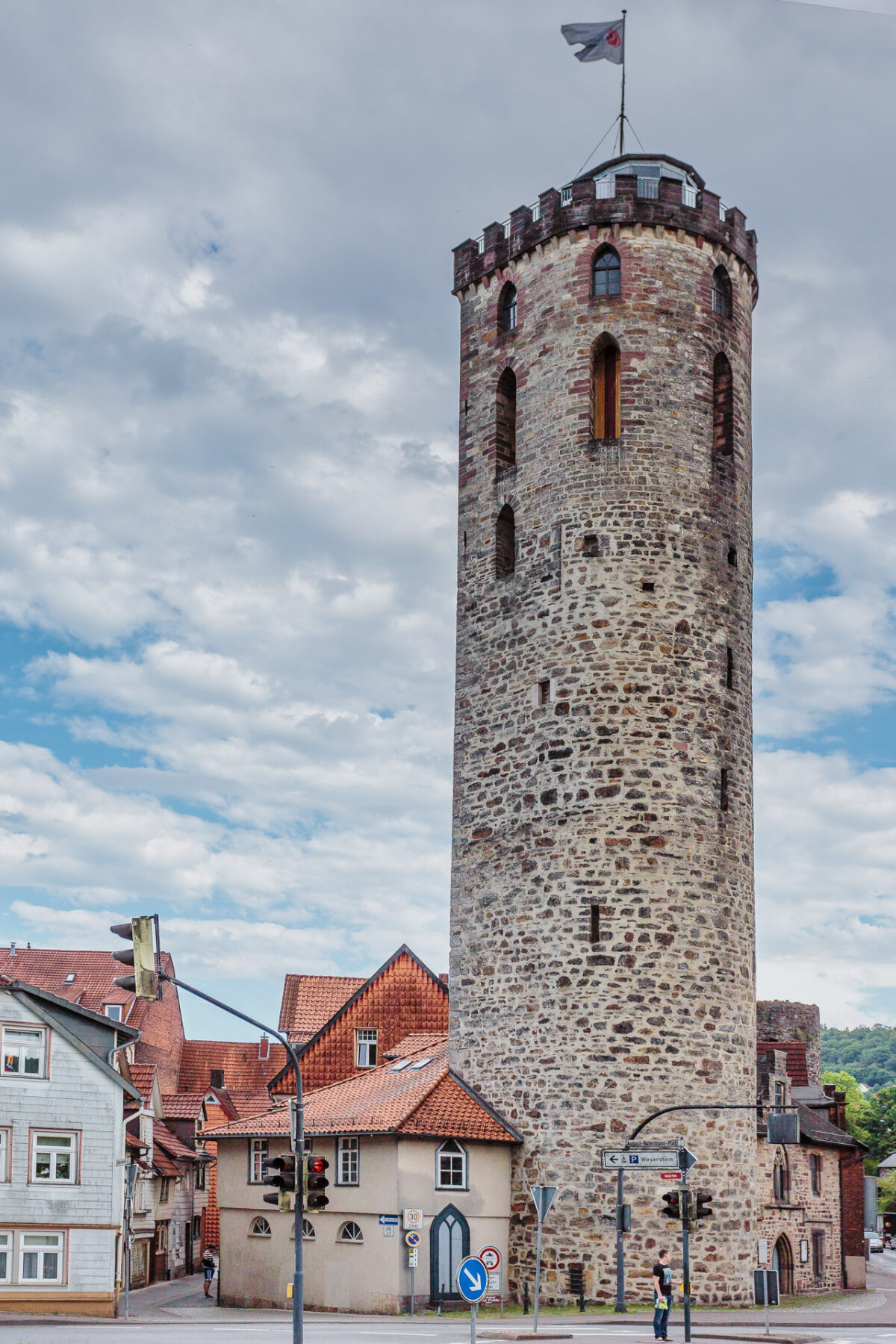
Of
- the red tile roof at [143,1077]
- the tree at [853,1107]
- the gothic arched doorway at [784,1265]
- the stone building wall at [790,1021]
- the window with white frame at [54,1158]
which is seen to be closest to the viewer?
the window with white frame at [54,1158]

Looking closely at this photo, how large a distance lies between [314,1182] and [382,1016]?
23086mm

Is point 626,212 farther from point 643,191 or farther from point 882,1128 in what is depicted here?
point 882,1128

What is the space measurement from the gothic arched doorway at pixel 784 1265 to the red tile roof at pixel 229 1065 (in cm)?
3394

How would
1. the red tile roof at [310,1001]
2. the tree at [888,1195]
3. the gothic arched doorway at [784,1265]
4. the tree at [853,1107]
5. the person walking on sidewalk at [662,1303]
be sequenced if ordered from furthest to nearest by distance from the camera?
the tree at [853,1107]
the tree at [888,1195]
the red tile roof at [310,1001]
the gothic arched doorway at [784,1265]
the person walking on sidewalk at [662,1303]

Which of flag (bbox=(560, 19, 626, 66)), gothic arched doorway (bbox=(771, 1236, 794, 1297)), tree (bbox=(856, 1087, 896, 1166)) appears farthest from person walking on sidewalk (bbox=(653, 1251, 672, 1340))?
tree (bbox=(856, 1087, 896, 1166))

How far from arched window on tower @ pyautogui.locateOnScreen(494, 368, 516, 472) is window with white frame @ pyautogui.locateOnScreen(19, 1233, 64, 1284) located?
19811mm

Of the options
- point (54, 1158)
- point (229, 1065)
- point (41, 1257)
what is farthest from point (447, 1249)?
point (229, 1065)

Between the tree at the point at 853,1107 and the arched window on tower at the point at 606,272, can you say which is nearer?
the arched window on tower at the point at 606,272

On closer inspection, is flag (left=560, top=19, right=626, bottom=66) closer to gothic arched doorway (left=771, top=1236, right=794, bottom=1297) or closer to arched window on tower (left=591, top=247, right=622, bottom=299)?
arched window on tower (left=591, top=247, right=622, bottom=299)

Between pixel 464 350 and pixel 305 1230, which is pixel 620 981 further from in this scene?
pixel 464 350

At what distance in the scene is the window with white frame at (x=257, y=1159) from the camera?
37.5 m

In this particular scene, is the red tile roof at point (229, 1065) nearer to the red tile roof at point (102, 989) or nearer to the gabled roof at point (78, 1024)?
the red tile roof at point (102, 989)

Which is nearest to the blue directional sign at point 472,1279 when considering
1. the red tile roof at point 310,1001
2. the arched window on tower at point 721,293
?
the arched window on tower at point 721,293

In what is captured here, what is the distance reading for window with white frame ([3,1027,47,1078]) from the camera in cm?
3344
